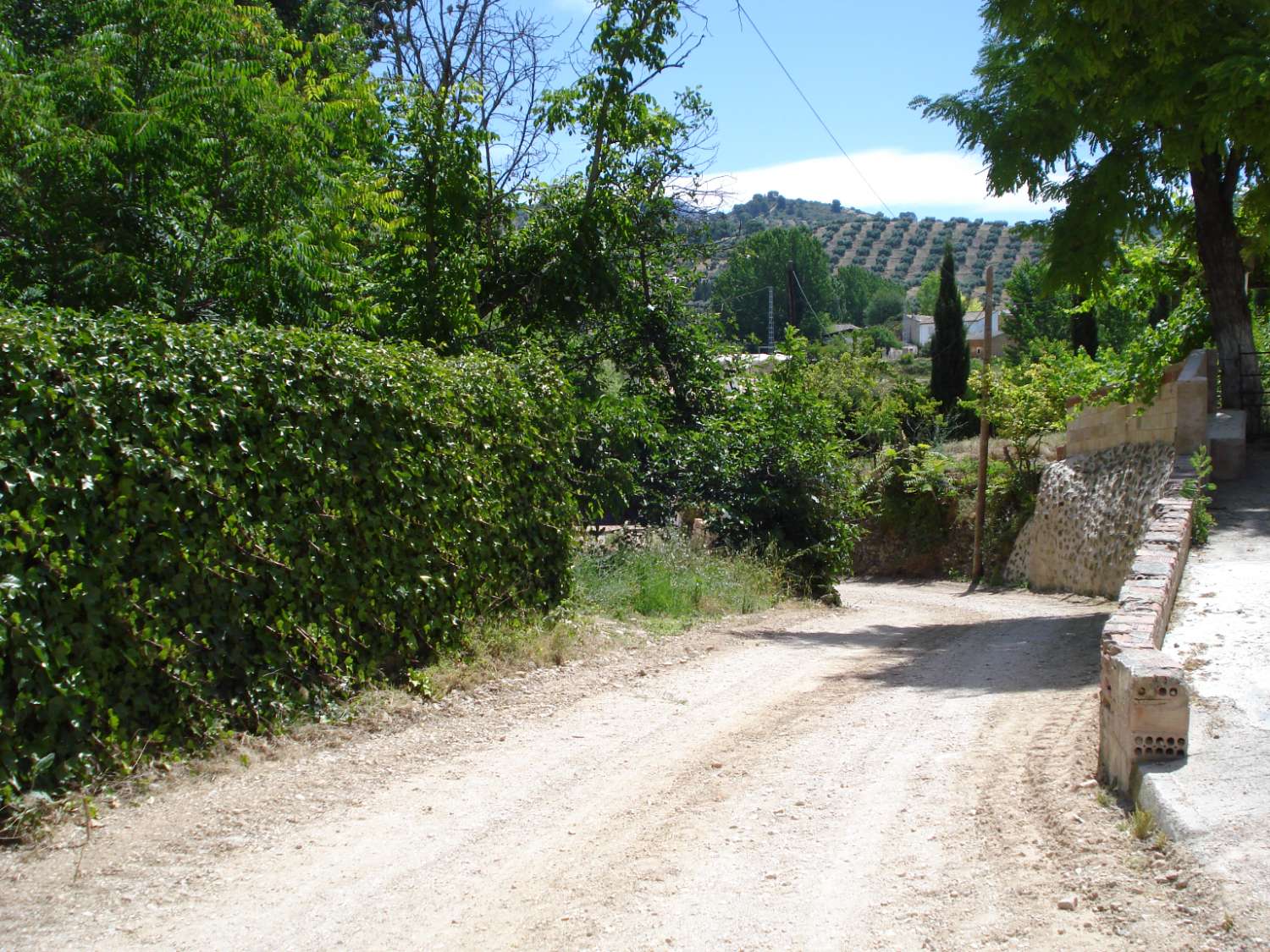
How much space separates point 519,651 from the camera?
8.94 meters

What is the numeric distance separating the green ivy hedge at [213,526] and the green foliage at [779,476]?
6552 mm

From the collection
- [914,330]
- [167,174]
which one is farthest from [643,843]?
[914,330]

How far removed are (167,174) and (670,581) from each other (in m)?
6.70

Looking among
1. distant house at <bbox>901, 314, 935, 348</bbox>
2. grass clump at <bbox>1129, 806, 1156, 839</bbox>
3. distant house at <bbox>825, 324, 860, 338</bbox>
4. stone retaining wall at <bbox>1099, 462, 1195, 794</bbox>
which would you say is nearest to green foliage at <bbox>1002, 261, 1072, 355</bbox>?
distant house at <bbox>825, 324, 860, 338</bbox>

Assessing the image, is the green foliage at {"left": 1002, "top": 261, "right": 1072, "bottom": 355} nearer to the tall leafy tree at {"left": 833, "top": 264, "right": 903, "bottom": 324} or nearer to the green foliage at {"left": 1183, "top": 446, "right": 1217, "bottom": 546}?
the green foliage at {"left": 1183, "top": 446, "right": 1217, "bottom": 546}

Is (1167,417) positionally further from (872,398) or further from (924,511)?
(872,398)

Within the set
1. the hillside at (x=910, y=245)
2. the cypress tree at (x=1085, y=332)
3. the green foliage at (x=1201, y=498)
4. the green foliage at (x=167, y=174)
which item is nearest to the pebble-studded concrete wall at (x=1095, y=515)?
the green foliage at (x=1201, y=498)

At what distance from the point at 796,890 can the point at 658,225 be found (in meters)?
13.2

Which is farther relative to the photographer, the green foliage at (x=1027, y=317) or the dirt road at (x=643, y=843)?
the green foliage at (x=1027, y=317)

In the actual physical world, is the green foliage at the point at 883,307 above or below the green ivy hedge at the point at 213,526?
above

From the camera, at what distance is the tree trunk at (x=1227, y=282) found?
1688 cm

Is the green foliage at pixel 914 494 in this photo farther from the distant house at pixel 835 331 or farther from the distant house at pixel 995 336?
the distant house at pixel 995 336

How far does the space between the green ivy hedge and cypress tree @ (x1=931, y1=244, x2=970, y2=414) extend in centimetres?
3830

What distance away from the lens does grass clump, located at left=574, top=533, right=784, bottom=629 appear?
11.5 meters
